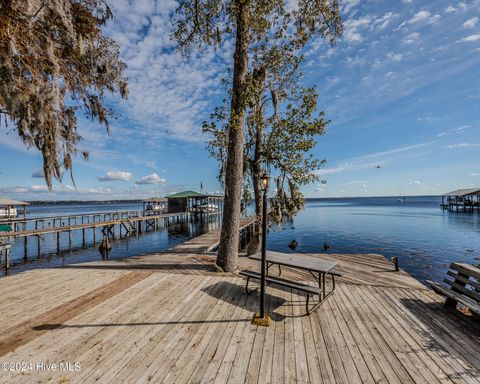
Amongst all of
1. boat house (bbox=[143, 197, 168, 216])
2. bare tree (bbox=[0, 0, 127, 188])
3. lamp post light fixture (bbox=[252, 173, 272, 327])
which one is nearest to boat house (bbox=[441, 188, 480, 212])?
boat house (bbox=[143, 197, 168, 216])

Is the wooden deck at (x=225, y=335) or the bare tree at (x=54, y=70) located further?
the bare tree at (x=54, y=70)

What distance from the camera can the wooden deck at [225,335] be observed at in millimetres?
2578

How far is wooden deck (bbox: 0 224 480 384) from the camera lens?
258 cm

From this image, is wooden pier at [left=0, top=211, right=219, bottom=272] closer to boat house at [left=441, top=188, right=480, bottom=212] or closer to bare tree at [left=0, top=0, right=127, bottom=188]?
bare tree at [left=0, top=0, right=127, bottom=188]

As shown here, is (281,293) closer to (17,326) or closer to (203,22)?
(17,326)

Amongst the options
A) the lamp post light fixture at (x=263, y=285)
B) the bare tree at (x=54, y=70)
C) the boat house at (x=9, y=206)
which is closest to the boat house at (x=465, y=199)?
the lamp post light fixture at (x=263, y=285)

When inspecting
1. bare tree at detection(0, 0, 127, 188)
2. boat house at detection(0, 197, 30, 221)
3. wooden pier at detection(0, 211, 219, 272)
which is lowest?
wooden pier at detection(0, 211, 219, 272)

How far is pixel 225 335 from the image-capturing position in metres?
3.31

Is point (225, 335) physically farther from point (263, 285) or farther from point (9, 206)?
point (9, 206)

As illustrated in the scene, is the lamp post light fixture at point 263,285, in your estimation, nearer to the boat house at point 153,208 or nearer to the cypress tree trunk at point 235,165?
the cypress tree trunk at point 235,165

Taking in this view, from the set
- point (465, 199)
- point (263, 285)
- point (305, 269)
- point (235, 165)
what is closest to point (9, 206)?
point (235, 165)

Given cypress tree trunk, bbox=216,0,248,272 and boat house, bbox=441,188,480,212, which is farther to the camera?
boat house, bbox=441,188,480,212

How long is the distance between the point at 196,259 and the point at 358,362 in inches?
234

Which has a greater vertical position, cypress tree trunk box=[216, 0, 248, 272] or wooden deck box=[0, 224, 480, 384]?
cypress tree trunk box=[216, 0, 248, 272]
